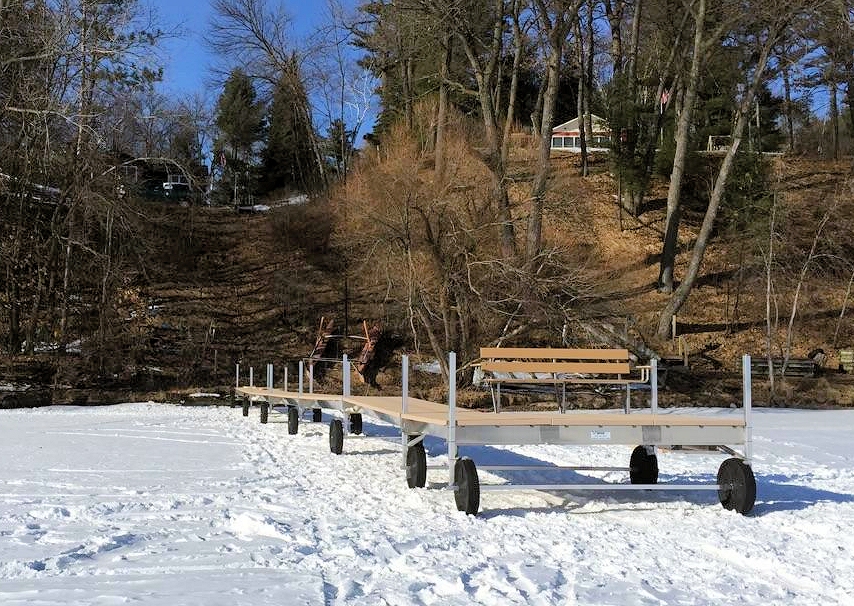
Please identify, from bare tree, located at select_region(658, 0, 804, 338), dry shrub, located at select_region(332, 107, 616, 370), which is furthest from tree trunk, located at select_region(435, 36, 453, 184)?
bare tree, located at select_region(658, 0, 804, 338)

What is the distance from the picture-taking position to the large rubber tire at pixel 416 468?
22.9ft

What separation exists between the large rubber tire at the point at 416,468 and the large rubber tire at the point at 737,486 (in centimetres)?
250

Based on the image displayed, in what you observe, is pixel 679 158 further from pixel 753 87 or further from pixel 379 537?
pixel 379 537

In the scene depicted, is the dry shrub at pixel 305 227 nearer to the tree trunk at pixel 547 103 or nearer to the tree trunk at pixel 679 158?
the tree trunk at pixel 547 103

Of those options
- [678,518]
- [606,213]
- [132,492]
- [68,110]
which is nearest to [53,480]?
[132,492]

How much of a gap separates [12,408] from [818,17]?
22815 mm

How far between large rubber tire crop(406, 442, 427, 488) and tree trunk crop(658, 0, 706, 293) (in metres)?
19.1

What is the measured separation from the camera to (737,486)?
19.9 ft

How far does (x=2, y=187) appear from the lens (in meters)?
21.4

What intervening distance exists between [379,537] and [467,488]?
3.13 feet

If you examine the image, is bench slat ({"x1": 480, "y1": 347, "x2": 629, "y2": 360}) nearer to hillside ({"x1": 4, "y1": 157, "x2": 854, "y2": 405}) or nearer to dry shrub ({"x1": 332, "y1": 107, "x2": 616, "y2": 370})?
dry shrub ({"x1": 332, "y1": 107, "x2": 616, "y2": 370})

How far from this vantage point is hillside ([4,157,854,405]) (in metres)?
22.4

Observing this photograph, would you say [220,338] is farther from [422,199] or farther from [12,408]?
[422,199]

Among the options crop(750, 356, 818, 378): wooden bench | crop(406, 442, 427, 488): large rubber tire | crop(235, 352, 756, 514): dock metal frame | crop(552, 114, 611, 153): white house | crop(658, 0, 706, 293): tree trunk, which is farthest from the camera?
crop(552, 114, 611, 153): white house
